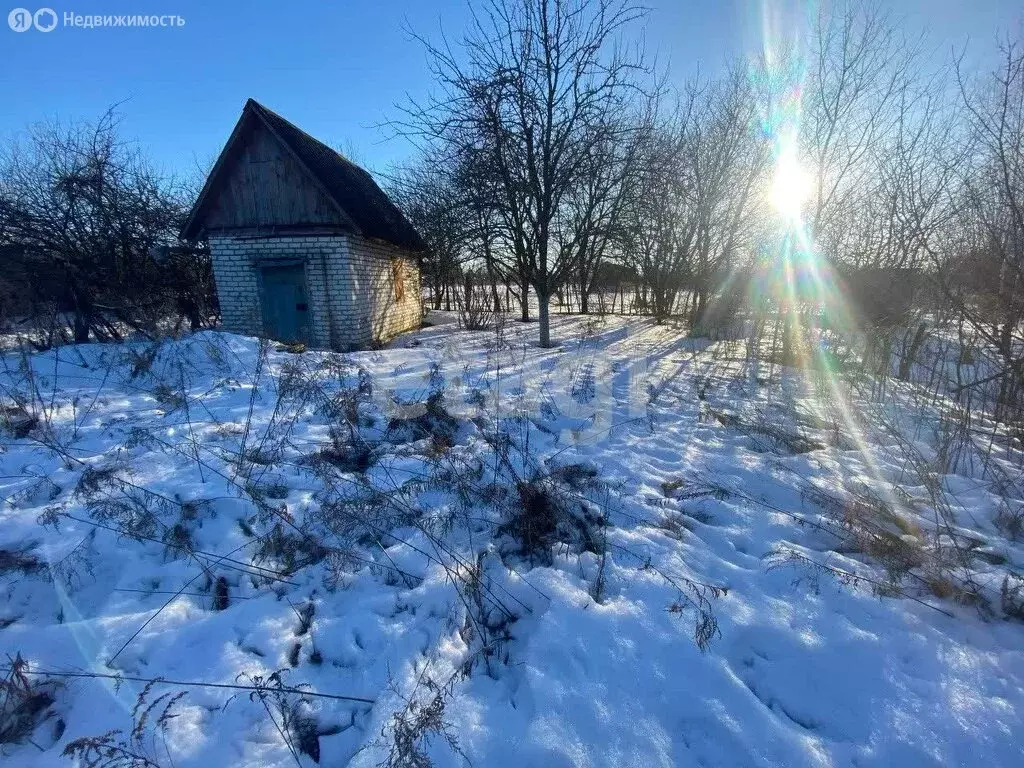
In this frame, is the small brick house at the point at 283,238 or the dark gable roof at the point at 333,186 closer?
the dark gable roof at the point at 333,186

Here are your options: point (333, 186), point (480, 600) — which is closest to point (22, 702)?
point (480, 600)

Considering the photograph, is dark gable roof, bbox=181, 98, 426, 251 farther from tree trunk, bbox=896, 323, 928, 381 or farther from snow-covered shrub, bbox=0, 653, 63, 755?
tree trunk, bbox=896, 323, 928, 381

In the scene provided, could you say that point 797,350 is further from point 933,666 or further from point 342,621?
point 342,621


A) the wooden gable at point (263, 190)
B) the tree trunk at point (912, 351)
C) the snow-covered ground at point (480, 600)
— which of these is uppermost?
the wooden gable at point (263, 190)

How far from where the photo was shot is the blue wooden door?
9594 mm

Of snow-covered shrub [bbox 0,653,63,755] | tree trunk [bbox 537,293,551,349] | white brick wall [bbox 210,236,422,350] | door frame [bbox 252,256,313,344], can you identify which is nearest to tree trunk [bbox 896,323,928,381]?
tree trunk [bbox 537,293,551,349]

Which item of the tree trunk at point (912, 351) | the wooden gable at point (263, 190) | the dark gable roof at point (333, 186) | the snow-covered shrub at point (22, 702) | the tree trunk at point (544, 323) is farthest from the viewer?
the tree trunk at point (544, 323)

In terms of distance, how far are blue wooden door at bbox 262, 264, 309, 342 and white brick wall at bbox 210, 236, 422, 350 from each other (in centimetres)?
17

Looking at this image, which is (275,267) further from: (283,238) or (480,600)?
(480,600)

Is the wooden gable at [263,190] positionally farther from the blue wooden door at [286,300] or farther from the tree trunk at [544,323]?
the tree trunk at [544,323]

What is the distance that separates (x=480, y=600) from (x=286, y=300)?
9.61 m

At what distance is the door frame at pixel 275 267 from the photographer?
30.8ft

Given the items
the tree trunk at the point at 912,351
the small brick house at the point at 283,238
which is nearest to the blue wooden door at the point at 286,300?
the small brick house at the point at 283,238

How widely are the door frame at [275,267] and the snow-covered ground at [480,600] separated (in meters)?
5.88
